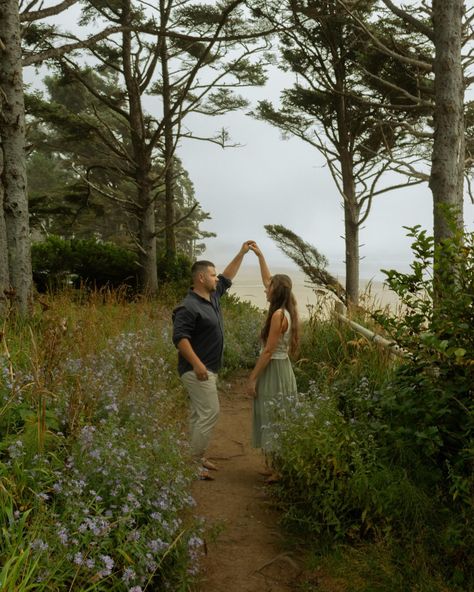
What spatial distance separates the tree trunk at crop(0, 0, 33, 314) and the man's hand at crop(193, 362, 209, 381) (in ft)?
13.0

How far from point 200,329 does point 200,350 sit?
0.19 meters

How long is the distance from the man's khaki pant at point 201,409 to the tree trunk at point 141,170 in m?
8.47

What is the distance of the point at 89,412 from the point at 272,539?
1.57 metres

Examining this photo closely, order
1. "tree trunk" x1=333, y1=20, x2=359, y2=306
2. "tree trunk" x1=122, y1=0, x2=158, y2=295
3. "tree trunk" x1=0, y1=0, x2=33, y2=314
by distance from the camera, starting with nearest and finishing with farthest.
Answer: "tree trunk" x1=0, y1=0, x2=33, y2=314 → "tree trunk" x1=122, y1=0, x2=158, y2=295 → "tree trunk" x1=333, y1=20, x2=359, y2=306

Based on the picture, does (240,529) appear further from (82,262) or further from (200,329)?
(82,262)

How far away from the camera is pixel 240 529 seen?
14.6ft

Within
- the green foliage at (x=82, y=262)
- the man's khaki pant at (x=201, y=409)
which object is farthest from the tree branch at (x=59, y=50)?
the green foliage at (x=82, y=262)

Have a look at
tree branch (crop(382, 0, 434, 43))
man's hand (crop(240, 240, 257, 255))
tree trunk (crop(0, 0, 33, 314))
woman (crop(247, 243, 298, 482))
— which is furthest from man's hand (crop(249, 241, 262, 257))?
tree branch (crop(382, 0, 434, 43))

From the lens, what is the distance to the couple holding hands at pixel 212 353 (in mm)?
5141

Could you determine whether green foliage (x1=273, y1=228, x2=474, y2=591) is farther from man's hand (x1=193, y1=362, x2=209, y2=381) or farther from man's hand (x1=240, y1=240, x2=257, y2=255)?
man's hand (x1=240, y1=240, x2=257, y2=255)

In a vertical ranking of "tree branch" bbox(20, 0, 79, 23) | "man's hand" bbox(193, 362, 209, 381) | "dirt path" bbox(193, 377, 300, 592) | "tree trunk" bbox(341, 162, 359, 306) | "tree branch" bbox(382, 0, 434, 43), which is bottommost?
"dirt path" bbox(193, 377, 300, 592)

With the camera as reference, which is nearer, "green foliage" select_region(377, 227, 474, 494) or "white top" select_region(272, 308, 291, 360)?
"green foliage" select_region(377, 227, 474, 494)

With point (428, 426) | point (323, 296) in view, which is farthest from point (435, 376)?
point (323, 296)

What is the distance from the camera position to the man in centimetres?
510
